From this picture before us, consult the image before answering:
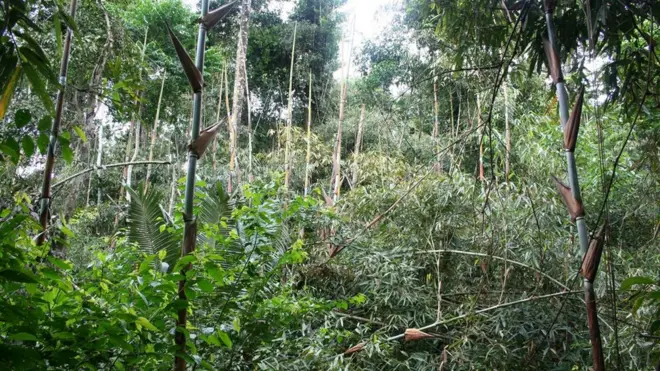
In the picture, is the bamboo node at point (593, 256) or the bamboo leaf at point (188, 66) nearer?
the bamboo node at point (593, 256)

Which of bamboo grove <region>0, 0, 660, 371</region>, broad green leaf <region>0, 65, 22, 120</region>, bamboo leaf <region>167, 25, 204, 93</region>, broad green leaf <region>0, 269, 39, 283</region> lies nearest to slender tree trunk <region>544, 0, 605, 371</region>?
bamboo grove <region>0, 0, 660, 371</region>

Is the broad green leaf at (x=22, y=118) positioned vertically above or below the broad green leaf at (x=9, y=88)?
below

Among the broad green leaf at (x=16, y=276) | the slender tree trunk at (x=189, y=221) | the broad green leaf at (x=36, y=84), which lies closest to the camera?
the broad green leaf at (x=16, y=276)

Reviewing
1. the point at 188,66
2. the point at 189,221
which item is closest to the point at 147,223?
the point at 189,221

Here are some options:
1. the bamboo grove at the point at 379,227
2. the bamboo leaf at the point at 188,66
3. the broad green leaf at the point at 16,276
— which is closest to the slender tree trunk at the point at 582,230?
the bamboo grove at the point at 379,227

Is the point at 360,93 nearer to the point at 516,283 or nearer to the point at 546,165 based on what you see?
the point at 546,165

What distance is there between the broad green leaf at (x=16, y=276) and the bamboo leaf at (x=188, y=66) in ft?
1.35

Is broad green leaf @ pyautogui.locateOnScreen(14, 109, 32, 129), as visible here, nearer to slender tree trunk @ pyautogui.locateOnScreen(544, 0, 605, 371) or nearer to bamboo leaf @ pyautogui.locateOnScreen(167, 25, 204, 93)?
bamboo leaf @ pyautogui.locateOnScreen(167, 25, 204, 93)

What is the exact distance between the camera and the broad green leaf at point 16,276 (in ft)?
2.19

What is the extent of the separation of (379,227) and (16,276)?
2.54 meters

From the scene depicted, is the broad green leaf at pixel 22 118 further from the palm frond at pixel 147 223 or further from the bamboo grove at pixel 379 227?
the palm frond at pixel 147 223

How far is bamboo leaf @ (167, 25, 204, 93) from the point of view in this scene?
2.87 feet

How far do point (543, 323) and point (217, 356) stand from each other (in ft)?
5.24

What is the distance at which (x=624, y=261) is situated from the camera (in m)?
2.43
